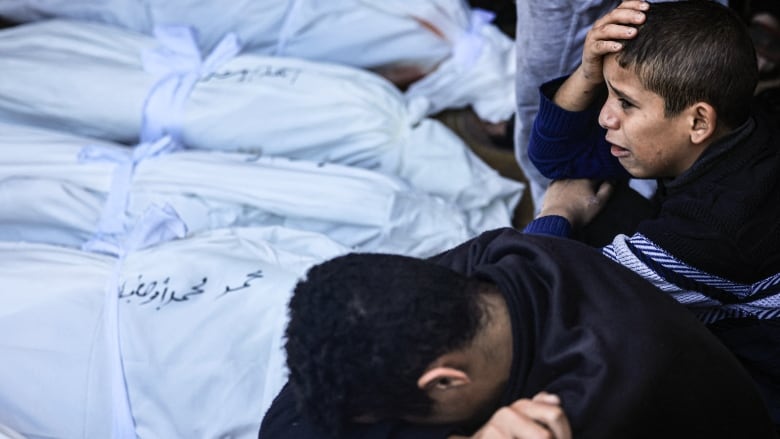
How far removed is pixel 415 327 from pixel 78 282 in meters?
0.88

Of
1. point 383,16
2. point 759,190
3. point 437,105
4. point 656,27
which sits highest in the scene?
point 656,27

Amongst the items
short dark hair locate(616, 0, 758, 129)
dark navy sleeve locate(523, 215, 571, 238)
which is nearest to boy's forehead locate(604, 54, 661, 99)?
short dark hair locate(616, 0, 758, 129)

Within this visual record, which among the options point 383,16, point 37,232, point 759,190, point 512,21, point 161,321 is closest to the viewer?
point 759,190

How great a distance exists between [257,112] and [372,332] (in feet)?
3.88

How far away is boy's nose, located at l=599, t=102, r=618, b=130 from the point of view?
1.24 m

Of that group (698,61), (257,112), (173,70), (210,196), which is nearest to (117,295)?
(210,196)

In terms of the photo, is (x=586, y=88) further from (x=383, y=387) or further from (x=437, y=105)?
(x=437, y=105)

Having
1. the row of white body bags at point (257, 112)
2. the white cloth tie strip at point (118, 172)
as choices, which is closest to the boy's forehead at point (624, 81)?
the row of white body bags at point (257, 112)

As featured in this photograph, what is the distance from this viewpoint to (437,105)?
235 cm

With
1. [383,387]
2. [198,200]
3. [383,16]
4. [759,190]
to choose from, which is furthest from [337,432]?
[383,16]

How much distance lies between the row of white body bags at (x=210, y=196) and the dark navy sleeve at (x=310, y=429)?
0.76 metres

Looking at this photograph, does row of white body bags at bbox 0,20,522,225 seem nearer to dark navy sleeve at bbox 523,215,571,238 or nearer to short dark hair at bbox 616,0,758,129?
dark navy sleeve at bbox 523,215,571,238

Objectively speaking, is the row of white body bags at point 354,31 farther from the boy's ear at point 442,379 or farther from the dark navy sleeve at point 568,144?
the boy's ear at point 442,379

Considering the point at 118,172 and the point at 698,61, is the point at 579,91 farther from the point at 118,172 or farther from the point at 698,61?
the point at 118,172
